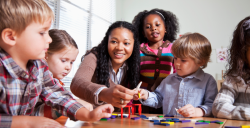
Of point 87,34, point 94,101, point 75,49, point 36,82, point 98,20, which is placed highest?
point 98,20

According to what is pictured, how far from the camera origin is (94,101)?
0.98 metres

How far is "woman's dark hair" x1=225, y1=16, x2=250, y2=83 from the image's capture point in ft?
3.70

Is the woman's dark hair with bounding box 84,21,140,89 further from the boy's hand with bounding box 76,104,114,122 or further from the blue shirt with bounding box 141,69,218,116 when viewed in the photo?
the boy's hand with bounding box 76,104,114,122

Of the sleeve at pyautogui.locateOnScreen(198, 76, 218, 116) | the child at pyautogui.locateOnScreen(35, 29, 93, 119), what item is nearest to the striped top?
the sleeve at pyautogui.locateOnScreen(198, 76, 218, 116)

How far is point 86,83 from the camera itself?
1.06 meters

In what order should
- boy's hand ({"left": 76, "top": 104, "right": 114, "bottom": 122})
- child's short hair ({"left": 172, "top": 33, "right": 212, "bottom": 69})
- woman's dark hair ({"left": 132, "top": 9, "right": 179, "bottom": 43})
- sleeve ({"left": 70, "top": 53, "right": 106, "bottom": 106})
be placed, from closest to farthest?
boy's hand ({"left": 76, "top": 104, "right": 114, "bottom": 122})
sleeve ({"left": 70, "top": 53, "right": 106, "bottom": 106})
child's short hair ({"left": 172, "top": 33, "right": 212, "bottom": 69})
woman's dark hair ({"left": 132, "top": 9, "right": 179, "bottom": 43})

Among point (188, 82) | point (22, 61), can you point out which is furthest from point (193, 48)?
point (22, 61)

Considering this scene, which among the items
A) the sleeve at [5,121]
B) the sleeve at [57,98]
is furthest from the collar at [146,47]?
the sleeve at [5,121]

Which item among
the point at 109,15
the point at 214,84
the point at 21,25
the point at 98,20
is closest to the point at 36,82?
the point at 21,25

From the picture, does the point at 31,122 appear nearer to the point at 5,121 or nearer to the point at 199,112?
the point at 5,121

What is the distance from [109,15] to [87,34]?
2.98 ft

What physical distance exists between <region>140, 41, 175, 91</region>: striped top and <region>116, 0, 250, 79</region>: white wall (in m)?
2.60

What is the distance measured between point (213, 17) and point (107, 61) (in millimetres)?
3257

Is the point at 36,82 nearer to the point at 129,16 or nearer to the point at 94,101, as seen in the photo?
the point at 94,101
